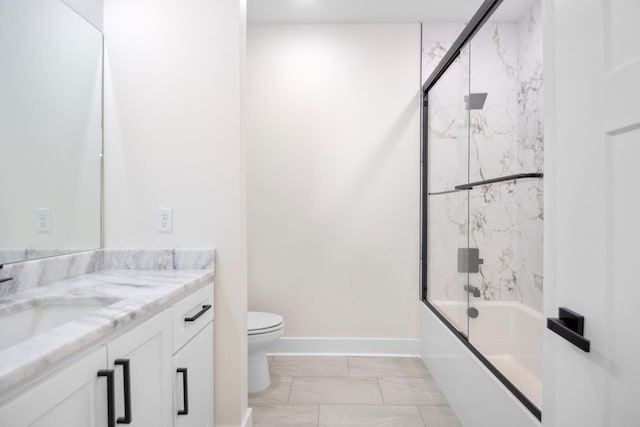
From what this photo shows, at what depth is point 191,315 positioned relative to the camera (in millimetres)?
1348

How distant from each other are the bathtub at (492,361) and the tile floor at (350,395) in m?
0.17

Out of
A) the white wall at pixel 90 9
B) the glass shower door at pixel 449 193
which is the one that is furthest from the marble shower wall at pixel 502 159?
the white wall at pixel 90 9

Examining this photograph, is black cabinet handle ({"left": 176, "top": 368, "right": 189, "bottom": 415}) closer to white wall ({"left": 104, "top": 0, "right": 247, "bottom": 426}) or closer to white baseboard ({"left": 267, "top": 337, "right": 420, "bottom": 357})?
white wall ({"left": 104, "top": 0, "right": 247, "bottom": 426})

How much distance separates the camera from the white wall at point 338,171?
277 centimetres

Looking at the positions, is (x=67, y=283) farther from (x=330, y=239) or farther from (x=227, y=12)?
(x=330, y=239)

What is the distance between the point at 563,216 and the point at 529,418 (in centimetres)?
74

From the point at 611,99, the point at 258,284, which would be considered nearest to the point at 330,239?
the point at 258,284

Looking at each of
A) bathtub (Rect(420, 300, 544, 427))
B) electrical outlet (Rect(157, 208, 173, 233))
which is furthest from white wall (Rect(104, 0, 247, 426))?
bathtub (Rect(420, 300, 544, 427))

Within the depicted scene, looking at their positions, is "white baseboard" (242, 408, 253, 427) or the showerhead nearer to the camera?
"white baseboard" (242, 408, 253, 427)

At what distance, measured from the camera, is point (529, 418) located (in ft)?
3.87

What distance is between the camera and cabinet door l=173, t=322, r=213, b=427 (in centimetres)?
122

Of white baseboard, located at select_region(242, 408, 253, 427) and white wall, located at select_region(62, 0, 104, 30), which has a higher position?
white wall, located at select_region(62, 0, 104, 30)

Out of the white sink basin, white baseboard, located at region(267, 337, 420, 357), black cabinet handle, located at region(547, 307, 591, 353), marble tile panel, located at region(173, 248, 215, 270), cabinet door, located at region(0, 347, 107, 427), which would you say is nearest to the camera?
cabinet door, located at region(0, 347, 107, 427)

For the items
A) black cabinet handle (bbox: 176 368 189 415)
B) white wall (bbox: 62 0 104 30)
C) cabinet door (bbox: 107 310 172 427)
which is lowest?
black cabinet handle (bbox: 176 368 189 415)
